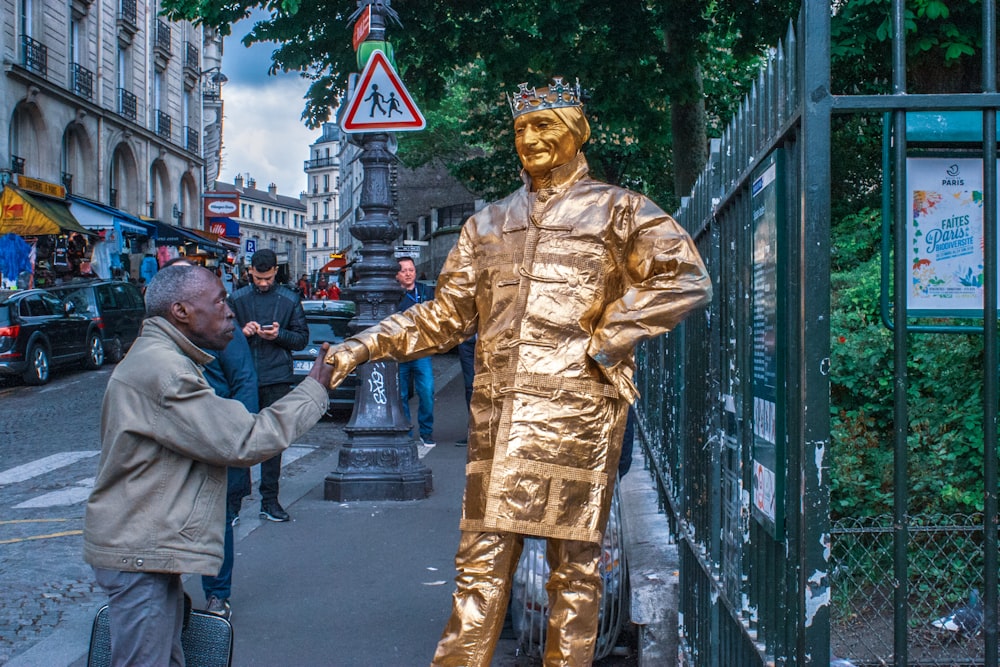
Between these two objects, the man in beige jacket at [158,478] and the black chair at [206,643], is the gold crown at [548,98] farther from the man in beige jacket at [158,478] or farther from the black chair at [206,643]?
the black chair at [206,643]

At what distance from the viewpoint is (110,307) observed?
19641 mm

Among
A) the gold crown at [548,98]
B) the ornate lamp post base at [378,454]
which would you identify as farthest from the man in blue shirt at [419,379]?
the gold crown at [548,98]

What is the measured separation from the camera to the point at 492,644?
3.56 meters

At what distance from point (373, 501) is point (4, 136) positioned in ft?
70.7

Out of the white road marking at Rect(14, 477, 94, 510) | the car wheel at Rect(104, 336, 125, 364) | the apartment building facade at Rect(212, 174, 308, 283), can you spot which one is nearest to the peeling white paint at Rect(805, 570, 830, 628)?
the white road marking at Rect(14, 477, 94, 510)

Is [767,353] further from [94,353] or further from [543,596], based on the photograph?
[94,353]

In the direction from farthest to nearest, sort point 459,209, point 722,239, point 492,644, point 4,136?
point 459,209
point 4,136
point 492,644
point 722,239

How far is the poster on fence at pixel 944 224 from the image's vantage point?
2.24 m

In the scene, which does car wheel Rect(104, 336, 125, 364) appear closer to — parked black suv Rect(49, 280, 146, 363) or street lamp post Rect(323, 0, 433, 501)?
parked black suv Rect(49, 280, 146, 363)

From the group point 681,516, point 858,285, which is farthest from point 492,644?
point 858,285

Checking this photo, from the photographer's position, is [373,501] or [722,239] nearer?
[722,239]

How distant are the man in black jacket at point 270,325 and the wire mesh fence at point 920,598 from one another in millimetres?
3559

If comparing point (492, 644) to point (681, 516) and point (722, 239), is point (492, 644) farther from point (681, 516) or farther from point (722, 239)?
point (722, 239)

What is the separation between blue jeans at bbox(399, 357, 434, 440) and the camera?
33.8ft
